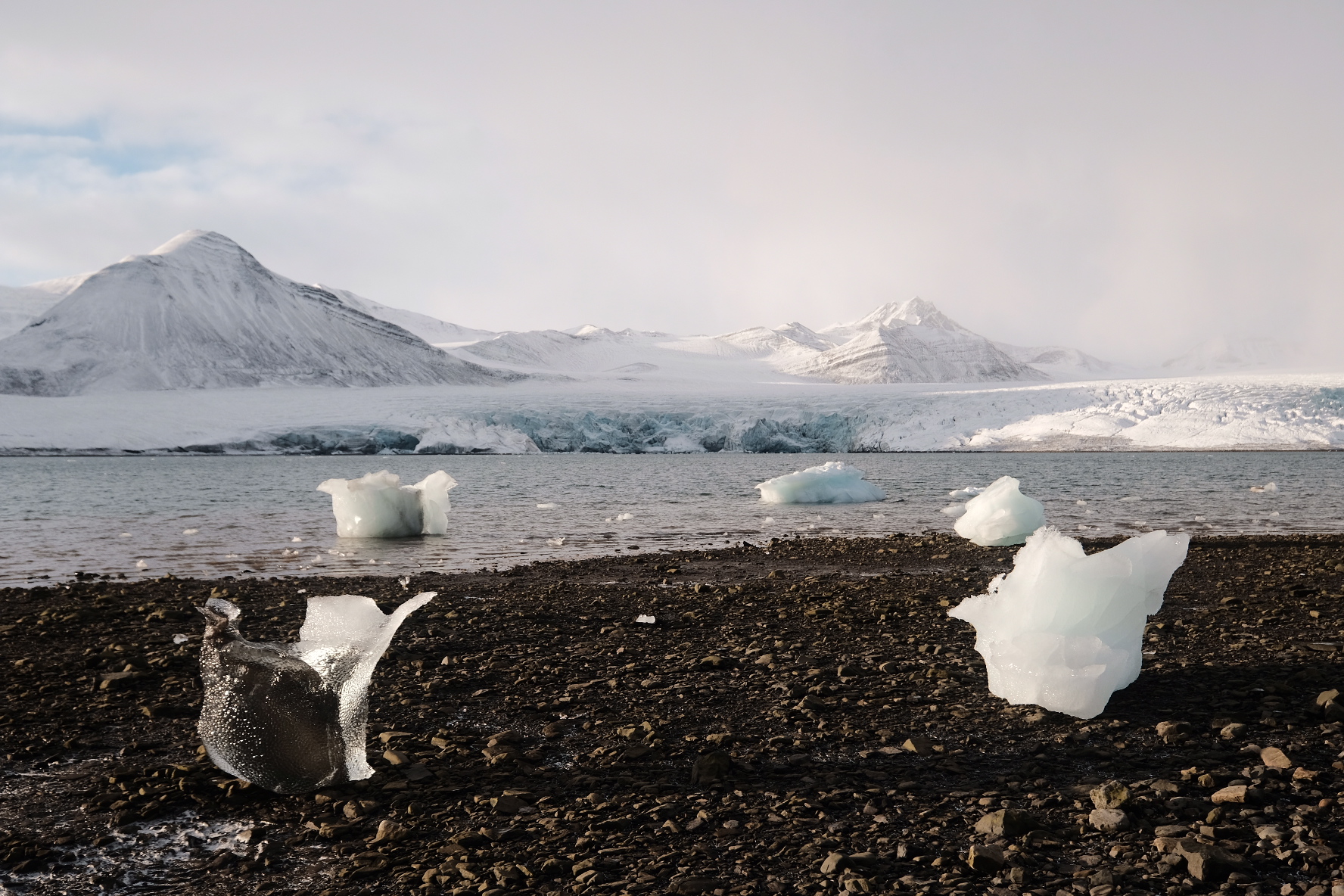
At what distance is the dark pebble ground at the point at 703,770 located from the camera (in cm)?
338

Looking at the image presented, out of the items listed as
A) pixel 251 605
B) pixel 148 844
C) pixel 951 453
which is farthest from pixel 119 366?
pixel 148 844

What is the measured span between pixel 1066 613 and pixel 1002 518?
978 cm

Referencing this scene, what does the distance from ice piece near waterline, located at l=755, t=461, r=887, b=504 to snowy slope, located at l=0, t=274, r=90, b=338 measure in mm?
139355

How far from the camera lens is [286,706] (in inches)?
167

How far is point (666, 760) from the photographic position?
455 centimetres

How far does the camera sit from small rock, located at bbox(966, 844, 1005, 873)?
329 cm

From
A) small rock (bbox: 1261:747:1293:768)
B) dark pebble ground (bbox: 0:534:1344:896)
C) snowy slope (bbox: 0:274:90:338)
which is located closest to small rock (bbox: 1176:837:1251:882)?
dark pebble ground (bbox: 0:534:1344:896)

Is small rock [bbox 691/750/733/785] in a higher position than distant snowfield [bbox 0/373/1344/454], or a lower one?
lower

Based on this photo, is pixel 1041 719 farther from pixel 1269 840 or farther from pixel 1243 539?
pixel 1243 539

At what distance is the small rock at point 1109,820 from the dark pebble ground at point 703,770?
19mm

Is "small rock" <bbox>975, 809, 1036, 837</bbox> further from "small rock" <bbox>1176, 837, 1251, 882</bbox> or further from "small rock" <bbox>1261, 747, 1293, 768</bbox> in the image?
"small rock" <bbox>1261, 747, 1293, 768</bbox>

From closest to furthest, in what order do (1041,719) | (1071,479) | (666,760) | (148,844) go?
1. (148,844)
2. (666,760)
3. (1041,719)
4. (1071,479)

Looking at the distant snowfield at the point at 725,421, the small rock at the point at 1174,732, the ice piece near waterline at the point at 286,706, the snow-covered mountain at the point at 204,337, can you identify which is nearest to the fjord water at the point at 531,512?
the ice piece near waterline at the point at 286,706

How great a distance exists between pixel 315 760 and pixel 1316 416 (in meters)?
72.0
